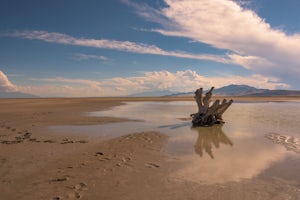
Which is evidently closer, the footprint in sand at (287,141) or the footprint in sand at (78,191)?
the footprint in sand at (78,191)

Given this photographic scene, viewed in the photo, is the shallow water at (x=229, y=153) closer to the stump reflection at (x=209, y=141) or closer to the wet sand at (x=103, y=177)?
the stump reflection at (x=209, y=141)

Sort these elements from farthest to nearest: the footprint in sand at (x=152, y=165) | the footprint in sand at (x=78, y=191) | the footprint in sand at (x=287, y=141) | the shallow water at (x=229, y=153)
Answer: the footprint in sand at (x=287, y=141)
the footprint in sand at (x=152, y=165)
the shallow water at (x=229, y=153)
the footprint in sand at (x=78, y=191)

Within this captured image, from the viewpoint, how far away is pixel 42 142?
1196 centimetres

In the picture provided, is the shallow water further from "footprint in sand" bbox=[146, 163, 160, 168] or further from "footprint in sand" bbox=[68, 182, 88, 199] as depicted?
"footprint in sand" bbox=[68, 182, 88, 199]

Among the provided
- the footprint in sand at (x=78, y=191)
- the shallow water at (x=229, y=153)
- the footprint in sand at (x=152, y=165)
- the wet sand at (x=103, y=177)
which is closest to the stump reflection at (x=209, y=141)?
the shallow water at (x=229, y=153)

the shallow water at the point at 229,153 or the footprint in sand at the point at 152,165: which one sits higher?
the shallow water at the point at 229,153

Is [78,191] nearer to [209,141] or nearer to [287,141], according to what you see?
[209,141]

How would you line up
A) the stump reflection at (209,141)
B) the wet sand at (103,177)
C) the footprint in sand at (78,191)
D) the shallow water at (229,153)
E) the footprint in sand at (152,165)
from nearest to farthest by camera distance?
the footprint in sand at (78,191) → the wet sand at (103,177) → the shallow water at (229,153) → the footprint in sand at (152,165) → the stump reflection at (209,141)

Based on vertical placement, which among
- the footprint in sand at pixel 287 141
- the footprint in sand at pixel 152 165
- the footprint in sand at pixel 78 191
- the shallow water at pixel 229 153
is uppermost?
the footprint in sand at pixel 287 141

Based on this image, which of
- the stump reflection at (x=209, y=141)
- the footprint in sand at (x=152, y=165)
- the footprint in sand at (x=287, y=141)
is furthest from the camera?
the footprint in sand at (x=287, y=141)

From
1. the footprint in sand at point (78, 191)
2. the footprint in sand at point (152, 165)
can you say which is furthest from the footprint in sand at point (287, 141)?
the footprint in sand at point (78, 191)

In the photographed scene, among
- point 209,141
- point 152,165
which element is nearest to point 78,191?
point 152,165

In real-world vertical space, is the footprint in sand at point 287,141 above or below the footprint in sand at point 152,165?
above

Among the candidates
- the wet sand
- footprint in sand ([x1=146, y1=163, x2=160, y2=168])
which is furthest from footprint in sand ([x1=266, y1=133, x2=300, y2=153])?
footprint in sand ([x1=146, y1=163, x2=160, y2=168])
